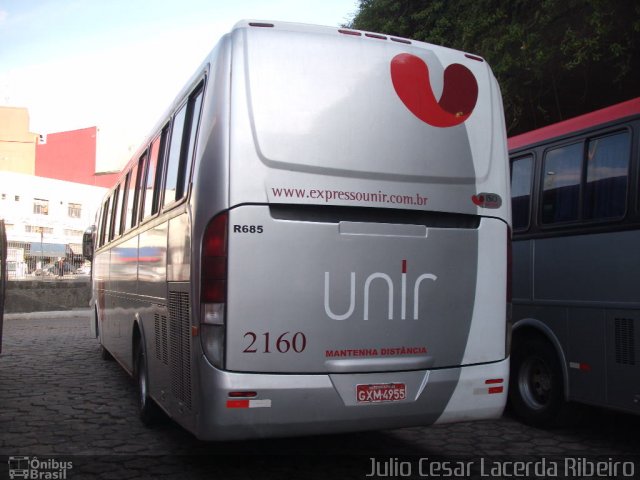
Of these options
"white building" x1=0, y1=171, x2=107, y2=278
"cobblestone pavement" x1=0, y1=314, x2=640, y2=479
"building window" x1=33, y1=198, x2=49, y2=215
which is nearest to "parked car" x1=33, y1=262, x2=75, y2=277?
"cobblestone pavement" x1=0, y1=314, x2=640, y2=479

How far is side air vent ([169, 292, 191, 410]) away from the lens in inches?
187

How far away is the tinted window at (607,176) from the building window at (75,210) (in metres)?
55.9

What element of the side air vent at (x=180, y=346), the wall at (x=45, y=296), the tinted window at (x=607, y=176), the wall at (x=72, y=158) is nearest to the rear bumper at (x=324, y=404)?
the side air vent at (x=180, y=346)

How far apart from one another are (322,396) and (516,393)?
3516 millimetres

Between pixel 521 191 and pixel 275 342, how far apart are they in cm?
420

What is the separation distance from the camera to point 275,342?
4.43m

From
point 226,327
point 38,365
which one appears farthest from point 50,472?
point 38,365

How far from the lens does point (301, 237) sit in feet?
14.9

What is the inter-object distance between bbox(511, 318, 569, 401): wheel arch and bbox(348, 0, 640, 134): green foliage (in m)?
5.08

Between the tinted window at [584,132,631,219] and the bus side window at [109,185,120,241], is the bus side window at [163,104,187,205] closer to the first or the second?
the bus side window at [109,185,120,241]

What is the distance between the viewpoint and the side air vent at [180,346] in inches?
187

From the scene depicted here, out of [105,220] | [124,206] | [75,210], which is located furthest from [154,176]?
[75,210]

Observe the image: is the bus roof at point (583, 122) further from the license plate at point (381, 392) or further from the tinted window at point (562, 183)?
the license plate at point (381, 392)

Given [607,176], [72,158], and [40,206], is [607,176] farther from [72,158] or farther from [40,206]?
[72,158]
